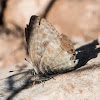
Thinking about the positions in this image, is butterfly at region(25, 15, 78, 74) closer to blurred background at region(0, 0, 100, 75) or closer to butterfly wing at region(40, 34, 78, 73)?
butterfly wing at region(40, 34, 78, 73)

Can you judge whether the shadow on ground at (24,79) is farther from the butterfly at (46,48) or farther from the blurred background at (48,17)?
the blurred background at (48,17)

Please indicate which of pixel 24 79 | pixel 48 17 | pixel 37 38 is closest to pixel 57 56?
pixel 37 38

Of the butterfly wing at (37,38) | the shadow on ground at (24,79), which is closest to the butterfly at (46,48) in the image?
the butterfly wing at (37,38)

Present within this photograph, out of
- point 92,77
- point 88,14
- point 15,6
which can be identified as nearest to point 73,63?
point 92,77

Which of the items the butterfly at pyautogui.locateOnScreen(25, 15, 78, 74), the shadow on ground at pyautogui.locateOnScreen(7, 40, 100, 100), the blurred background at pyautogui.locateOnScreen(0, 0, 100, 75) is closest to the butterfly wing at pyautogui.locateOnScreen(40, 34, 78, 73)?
the butterfly at pyautogui.locateOnScreen(25, 15, 78, 74)

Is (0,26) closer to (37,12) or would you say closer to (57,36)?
(37,12)

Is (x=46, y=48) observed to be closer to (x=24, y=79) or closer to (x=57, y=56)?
(x=57, y=56)
